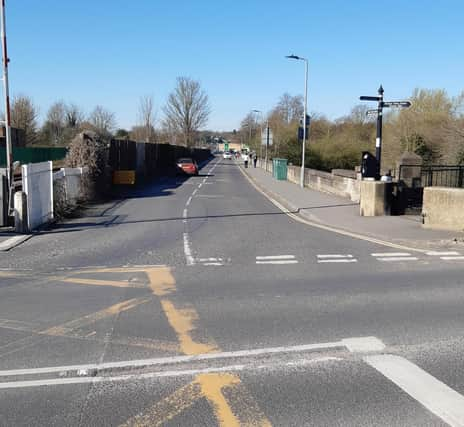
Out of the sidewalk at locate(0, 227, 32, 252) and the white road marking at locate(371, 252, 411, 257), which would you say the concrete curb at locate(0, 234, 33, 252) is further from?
the white road marking at locate(371, 252, 411, 257)

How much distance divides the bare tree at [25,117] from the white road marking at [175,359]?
64658 mm

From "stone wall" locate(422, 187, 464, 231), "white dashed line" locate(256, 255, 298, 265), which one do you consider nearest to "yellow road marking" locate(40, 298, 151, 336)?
"white dashed line" locate(256, 255, 298, 265)

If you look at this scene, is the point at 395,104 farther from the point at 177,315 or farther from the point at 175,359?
the point at 175,359

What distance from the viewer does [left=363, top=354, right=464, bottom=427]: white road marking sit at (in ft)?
12.9

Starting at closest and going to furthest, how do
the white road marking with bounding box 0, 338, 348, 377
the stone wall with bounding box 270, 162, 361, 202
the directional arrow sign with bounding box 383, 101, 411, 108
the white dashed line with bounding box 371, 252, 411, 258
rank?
the white road marking with bounding box 0, 338, 348, 377
the white dashed line with bounding box 371, 252, 411, 258
the directional arrow sign with bounding box 383, 101, 411, 108
the stone wall with bounding box 270, 162, 361, 202

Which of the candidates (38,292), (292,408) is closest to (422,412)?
(292,408)

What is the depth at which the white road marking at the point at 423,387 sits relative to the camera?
3936 millimetres

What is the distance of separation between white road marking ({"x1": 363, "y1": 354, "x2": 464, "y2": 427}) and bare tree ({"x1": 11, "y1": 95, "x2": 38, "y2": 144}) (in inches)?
2586

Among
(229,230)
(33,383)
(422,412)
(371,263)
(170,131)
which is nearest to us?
(422,412)

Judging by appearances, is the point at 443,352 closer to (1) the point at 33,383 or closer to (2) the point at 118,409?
(2) the point at 118,409

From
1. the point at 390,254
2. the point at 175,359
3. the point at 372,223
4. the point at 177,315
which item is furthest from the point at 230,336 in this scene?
the point at 372,223

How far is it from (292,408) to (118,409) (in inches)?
51.4

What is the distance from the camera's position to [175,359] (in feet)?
16.4

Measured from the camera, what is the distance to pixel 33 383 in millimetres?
4469
